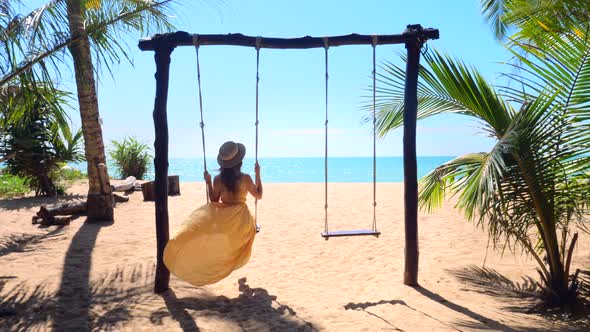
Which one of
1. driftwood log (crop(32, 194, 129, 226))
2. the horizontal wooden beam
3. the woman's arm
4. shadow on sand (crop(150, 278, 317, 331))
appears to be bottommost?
shadow on sand (crop(150, 278, 317, 331))

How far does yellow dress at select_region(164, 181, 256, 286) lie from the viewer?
4.07 meters

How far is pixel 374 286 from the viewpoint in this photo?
485 centimetres

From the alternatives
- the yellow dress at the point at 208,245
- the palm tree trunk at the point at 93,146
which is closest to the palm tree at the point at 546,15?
the yellow dress at the point at 208,245

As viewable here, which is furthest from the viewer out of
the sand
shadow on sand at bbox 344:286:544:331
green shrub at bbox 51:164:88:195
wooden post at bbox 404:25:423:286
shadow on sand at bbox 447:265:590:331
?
green shrub at bbox 51:164:88:195

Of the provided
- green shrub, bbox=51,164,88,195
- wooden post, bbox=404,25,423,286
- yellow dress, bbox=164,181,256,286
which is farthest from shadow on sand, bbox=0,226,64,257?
wooden post, bbox=404,25,423,286

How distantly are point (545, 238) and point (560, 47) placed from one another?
1709 mm

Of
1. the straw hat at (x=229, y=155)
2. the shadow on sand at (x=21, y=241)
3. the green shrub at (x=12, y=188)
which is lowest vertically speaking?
the shadow on sand at (x=21, y=241)

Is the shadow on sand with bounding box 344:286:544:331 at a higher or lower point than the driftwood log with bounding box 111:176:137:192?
lower

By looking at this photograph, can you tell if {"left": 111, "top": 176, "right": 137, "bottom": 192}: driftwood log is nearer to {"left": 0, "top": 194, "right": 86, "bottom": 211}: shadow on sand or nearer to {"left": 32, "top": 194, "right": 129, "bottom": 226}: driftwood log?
{"left": 0, "top": 194, "right": 86, "bottom": 211}: shadow on sand

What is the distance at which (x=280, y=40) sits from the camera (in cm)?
467

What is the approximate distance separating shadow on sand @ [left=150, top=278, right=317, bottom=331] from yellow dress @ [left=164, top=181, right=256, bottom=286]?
10.4 inches

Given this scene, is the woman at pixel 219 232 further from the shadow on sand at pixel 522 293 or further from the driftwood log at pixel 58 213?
the driftwood log at pixel 58 213

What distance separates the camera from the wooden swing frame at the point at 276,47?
4.36 meters

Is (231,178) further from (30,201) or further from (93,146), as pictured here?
(30,201)
